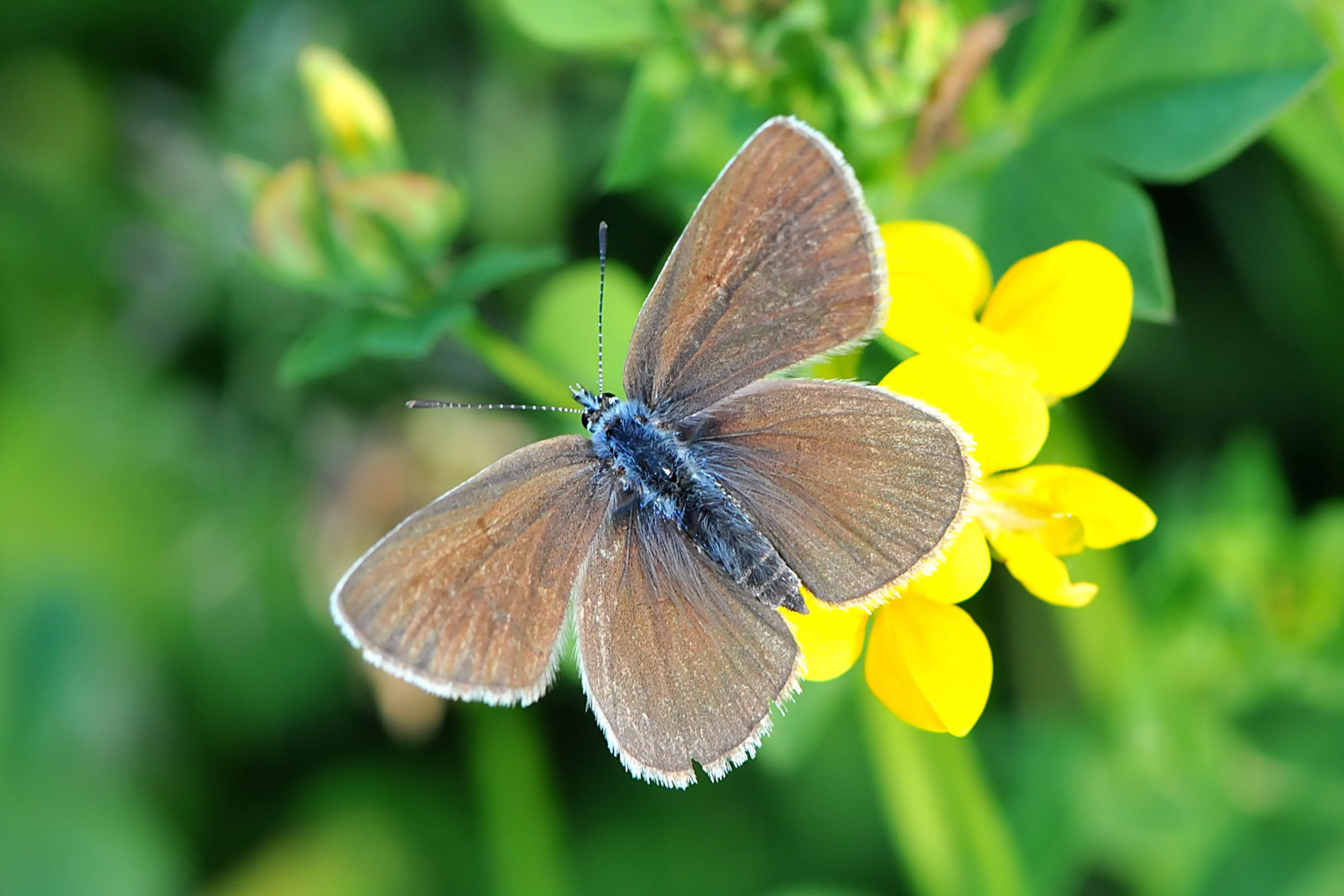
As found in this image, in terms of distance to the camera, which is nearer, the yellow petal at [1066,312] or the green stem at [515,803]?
the yellow petal at [1066,312]

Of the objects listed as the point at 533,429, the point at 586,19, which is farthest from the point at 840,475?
the point at 533,429

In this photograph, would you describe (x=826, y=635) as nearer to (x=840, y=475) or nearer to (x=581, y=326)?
(x=840, y=475)

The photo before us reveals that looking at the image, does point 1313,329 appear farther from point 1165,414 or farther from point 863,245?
point 863,245

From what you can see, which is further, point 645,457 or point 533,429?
point 533,429

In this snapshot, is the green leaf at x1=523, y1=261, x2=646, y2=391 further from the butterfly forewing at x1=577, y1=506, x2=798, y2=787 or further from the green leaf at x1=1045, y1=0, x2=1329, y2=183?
the green leaf at x1=1045, y1=0, x2=1329, y2=183

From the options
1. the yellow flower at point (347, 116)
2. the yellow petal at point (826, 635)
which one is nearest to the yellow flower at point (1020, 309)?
the yellow petal at point (826, 635)

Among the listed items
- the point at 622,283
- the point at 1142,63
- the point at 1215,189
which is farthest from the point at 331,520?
the point at 1215,189

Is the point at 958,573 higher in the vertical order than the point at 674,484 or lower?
higher

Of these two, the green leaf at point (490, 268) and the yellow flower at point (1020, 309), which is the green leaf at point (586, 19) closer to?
the green leaf at point (490, 268)
